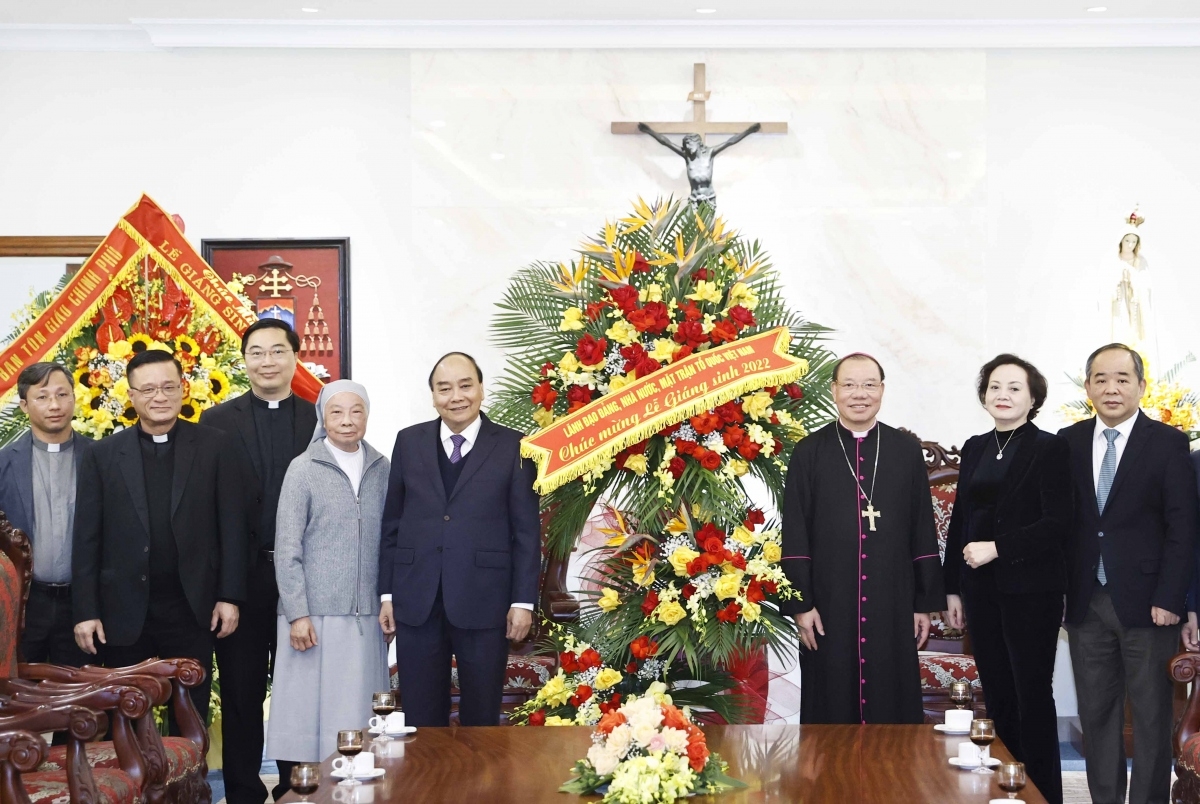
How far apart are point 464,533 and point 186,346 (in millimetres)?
1478

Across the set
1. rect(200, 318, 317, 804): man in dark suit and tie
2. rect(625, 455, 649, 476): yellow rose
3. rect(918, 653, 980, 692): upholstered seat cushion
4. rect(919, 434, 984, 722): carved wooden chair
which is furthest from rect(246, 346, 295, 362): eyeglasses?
rect(918, 653, 980, 692): upholstered seat cushion

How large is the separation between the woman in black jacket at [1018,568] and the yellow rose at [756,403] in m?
0.75

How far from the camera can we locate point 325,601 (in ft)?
11.9

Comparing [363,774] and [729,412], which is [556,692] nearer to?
[729,412]

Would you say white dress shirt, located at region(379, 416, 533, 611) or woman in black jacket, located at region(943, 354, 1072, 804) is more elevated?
white dress shirt, located at region(379, 416, 533, 611)

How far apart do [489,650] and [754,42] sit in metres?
3.77

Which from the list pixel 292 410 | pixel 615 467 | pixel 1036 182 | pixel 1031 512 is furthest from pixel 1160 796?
pixel 1036 182

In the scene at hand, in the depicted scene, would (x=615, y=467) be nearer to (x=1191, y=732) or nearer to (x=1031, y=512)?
(x=1031, y=512)

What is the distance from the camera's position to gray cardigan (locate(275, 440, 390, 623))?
11.8 ft

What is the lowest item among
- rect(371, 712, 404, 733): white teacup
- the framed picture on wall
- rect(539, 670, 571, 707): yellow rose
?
rect(539, 670, 571, 707): yellow rose

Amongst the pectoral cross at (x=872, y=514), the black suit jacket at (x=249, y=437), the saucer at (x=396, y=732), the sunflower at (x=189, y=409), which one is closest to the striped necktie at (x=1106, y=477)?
the pectoral cross at (x=872, y=514)

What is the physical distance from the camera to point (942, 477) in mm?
4941

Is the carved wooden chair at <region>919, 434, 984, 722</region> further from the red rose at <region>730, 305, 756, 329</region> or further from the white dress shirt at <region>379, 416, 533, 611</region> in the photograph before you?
the white dress shirt at <region>379, 416, 533, 611</region>

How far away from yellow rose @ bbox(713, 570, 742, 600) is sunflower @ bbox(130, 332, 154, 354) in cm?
227
